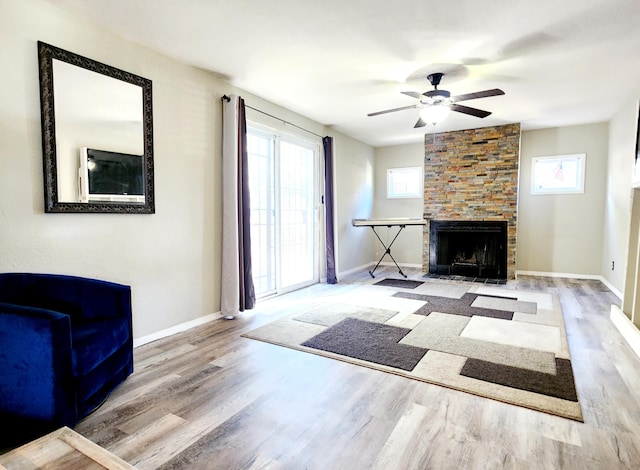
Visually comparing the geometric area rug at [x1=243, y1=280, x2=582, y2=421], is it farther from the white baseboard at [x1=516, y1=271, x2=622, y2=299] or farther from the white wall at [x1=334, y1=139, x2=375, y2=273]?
the white wall at [x1=334, y1=139, x2=375, y2=273]

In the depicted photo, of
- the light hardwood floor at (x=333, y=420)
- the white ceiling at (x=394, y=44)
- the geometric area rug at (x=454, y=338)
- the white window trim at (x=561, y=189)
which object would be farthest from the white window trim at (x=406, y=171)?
the light hardwood floor at (x=333, y=420)

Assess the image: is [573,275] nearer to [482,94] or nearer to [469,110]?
[469,110]

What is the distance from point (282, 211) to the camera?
4.70 metres

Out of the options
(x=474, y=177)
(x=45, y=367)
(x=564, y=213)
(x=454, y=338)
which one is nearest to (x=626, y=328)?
(x=454, y=338)

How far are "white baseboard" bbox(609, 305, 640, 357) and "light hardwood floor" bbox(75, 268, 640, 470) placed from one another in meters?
0.11

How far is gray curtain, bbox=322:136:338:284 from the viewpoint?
5.41 meters

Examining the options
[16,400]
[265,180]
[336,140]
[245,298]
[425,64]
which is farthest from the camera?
[336,140]

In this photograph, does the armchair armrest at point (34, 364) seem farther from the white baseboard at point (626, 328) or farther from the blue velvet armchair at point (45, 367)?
the white baseboard at point (626, 328)

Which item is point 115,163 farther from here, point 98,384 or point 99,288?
point 98,384

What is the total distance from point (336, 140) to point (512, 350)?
421 cm

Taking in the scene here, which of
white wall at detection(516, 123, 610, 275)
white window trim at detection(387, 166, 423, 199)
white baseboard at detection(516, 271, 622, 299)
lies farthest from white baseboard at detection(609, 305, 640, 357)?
white window trim at detection(387, 166, 423, 199)

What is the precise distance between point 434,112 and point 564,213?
3.70 meters

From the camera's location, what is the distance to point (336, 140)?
233 inches

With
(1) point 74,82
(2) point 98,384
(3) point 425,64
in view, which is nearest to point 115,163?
(1) point 74,82
